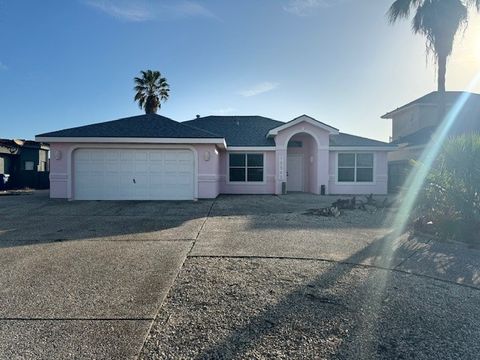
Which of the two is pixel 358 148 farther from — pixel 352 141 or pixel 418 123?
pixel 418 123

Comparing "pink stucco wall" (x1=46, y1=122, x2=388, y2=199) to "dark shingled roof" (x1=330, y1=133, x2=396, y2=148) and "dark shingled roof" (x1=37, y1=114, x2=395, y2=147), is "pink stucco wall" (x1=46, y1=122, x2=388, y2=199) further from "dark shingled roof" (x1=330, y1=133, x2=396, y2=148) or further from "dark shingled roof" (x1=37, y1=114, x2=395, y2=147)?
"dark shingled roof" (x1=37, y1=114, x2=395, y2=147)

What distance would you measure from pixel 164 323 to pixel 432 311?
10.3 ft

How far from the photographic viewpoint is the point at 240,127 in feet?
68.8

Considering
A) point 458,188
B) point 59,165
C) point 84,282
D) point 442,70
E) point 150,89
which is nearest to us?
point 84,282

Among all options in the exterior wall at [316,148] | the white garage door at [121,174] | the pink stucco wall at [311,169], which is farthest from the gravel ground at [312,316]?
the exterior wall at [316,148]

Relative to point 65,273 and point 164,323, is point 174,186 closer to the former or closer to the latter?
point 65,273

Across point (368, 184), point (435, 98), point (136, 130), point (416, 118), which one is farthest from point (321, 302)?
point (435, 98)

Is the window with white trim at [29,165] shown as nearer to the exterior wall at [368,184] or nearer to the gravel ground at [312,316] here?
the exterior wall at [368,184]

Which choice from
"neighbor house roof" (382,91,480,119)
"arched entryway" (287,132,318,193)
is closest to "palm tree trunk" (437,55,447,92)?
"neighbor house roof" (382,91,480,119)

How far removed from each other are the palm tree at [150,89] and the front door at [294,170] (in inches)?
684

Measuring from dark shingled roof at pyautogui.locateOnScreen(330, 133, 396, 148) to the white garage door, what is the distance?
1008 cm

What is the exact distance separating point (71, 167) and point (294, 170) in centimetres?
1301

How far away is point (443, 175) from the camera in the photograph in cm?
786

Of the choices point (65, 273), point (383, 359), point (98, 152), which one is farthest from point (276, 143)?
point (383, 359)
